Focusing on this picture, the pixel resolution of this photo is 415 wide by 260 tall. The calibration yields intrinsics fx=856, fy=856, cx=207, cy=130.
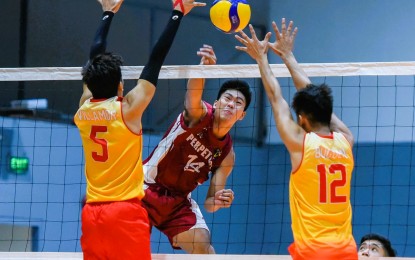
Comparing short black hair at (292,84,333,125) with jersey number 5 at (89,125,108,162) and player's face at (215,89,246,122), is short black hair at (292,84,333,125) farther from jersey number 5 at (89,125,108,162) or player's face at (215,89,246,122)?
player's face at (215,89,246,122)

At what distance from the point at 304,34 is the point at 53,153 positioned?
10.7 feet

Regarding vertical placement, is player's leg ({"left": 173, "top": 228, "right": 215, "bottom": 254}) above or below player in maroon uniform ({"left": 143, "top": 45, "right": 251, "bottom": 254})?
below

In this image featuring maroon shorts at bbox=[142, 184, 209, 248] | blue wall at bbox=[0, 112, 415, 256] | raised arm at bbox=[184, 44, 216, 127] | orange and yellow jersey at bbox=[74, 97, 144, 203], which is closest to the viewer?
orange and yellow jersey at bbox=[74, 97, 144, 203]

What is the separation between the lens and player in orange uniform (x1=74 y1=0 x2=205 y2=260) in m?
5.34

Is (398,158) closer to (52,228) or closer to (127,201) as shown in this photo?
(52,228)

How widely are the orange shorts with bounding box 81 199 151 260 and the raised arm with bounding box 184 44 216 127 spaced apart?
1562 mm

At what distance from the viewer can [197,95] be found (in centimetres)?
677

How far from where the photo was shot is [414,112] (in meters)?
9.61

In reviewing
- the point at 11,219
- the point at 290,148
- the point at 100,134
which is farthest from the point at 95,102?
the point at 11,219

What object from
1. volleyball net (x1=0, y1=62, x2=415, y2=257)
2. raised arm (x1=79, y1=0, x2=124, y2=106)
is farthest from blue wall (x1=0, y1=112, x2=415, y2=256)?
raised arm (x1=79, y1=0, x2=124, y2=106)

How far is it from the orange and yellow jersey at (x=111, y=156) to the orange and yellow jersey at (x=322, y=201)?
106cm

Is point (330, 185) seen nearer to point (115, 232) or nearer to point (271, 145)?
point (115, 232)

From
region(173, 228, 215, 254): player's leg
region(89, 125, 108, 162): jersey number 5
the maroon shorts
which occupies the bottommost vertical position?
region(173, 228, 215, 254): player's leg

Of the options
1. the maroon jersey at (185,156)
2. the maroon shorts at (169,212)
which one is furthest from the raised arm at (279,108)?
the maroon shorts at (169,212)
